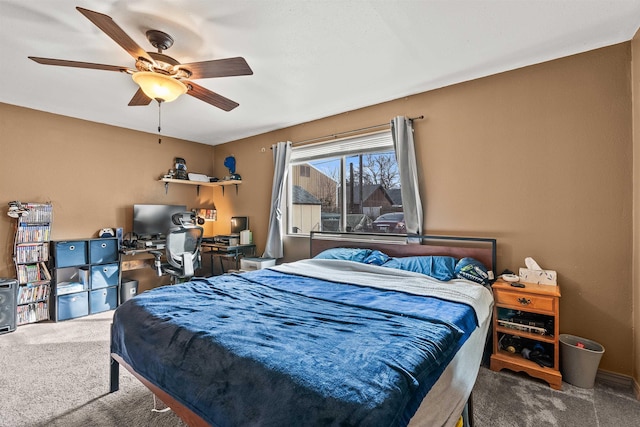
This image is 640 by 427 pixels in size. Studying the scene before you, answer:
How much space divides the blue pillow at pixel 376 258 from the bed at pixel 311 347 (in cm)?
44

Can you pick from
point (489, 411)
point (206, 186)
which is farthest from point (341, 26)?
point (206, 186)

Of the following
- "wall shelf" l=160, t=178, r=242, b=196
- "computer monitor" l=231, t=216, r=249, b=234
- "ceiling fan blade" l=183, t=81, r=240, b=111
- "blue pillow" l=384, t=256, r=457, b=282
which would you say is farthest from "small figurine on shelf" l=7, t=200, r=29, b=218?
"blue pillow" l=384, t=256, r=457, b=282

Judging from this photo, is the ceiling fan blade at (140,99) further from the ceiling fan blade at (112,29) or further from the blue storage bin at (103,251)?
the blue storage bin at (103,251)

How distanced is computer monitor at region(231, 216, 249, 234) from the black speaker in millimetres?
2574

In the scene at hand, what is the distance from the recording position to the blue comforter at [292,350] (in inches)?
40.3

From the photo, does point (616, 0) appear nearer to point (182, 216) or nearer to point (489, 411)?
point (489, 411)

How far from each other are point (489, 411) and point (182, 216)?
4375mm

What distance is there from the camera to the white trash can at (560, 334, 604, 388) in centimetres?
211

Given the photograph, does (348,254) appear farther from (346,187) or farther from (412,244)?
(346,187)

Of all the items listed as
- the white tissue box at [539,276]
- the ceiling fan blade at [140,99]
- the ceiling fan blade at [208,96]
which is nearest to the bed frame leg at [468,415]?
the white tissue box at [539,276]

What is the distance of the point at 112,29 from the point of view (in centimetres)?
165

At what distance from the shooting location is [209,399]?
1.23 meters

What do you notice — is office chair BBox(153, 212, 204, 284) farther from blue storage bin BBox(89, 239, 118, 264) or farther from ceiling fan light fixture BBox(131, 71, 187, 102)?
ceiling fan light fixture BBox(131, 71, 187, 102)

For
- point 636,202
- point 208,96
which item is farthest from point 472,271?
point 208,96
